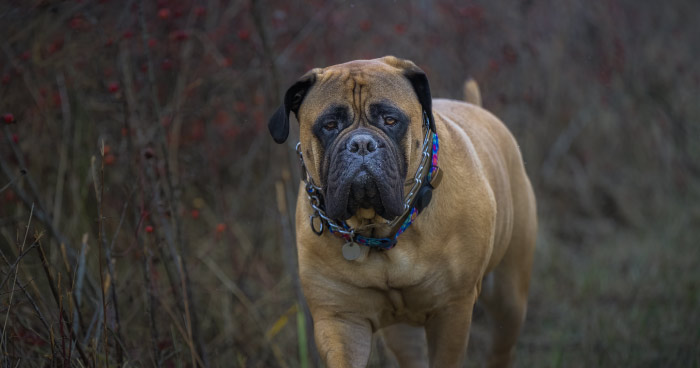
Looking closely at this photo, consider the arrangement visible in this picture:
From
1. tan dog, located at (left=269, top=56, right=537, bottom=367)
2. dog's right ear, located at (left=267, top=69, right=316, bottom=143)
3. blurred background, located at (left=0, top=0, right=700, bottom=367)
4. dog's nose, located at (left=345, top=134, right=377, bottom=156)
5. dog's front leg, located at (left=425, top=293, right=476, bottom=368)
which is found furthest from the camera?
blurred background, located at (left=0, top=0, right=700, bottom=367)

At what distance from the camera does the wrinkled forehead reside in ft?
11.6

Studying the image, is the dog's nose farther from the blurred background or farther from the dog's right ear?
the blurred background

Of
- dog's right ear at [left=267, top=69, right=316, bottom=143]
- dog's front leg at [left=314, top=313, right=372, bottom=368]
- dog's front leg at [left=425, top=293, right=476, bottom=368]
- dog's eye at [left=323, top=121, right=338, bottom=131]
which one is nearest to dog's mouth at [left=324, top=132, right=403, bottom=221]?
dog's eye at [left=323, top=121, right=338, bottom=131]

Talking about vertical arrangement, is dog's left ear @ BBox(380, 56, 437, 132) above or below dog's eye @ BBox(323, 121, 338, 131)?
above

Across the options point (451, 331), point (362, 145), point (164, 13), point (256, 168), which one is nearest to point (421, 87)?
point (362, 145)

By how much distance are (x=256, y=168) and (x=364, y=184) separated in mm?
3783

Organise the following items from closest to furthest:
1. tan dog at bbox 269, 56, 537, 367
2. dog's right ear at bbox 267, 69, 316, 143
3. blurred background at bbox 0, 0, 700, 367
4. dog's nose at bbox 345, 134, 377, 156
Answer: dog's nose at bbox 345, 134, 377, 156
tan dog at bbox 269, 56, 537, 367
dog's right ear at bbox 267, 69, 316, 143
blurred background at bbox 0, 0, 700, 367

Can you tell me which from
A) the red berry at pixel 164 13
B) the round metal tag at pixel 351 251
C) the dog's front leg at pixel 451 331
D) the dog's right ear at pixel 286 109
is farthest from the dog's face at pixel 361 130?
the red berry at pixel 164 13

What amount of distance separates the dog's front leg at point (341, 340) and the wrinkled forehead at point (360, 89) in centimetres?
97

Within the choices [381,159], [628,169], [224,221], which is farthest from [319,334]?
[628,169]

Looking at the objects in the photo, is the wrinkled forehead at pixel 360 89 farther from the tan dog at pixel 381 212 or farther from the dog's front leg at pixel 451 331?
the dog's front leg at pixel 451 331

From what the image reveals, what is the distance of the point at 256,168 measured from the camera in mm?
7039

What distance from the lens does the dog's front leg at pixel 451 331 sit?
3.81 metres

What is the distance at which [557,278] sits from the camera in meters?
7.30
